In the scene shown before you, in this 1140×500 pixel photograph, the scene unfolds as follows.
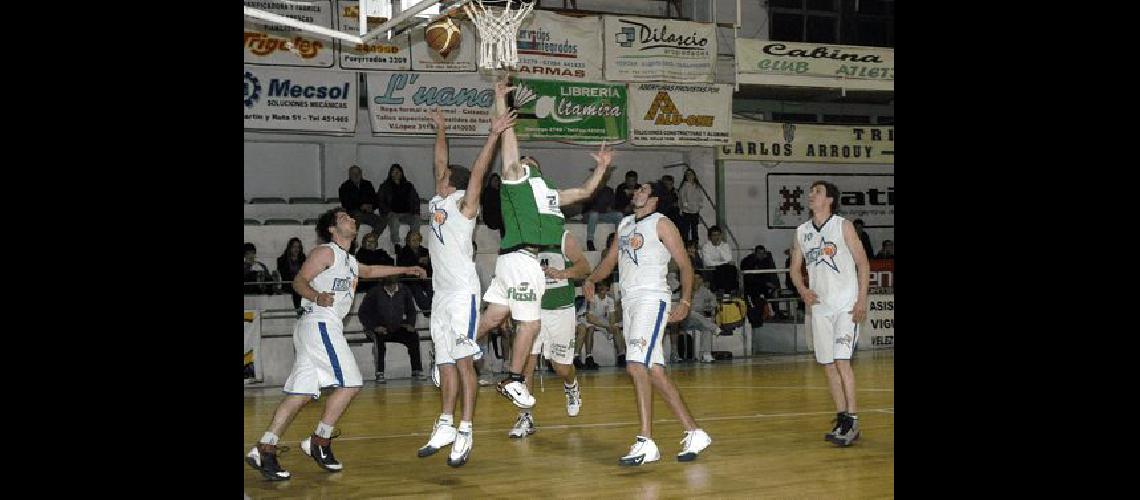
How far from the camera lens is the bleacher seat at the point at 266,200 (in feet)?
62.1

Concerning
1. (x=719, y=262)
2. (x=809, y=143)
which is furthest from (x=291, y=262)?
(x=809, y=143)

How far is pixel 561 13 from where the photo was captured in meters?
19.3

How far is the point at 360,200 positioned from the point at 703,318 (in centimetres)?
569

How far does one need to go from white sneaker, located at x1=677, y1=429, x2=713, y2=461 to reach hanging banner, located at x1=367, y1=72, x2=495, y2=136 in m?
11.5

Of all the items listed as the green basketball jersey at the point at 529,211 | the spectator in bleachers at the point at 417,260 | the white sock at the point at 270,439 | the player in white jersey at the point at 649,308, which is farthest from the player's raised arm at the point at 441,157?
the spectator in bleachers at the point at 417,260

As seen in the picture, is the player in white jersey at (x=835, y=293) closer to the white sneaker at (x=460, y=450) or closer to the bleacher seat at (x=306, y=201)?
the white sneaker at (x=460, y=450)

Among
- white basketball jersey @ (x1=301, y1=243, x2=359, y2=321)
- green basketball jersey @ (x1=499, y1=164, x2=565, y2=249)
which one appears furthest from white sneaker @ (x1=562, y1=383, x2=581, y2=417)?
white basketball jersey @ (x1=301, y1=243, x2=359, y2=321)

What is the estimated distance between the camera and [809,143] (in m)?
22.8

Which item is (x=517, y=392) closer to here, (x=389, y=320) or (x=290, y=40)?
(x=389, y=320)

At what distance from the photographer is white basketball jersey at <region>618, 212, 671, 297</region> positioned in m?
8.35

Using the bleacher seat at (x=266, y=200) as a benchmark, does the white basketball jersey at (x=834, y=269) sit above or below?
below

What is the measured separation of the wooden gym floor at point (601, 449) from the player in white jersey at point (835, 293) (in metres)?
0.45
